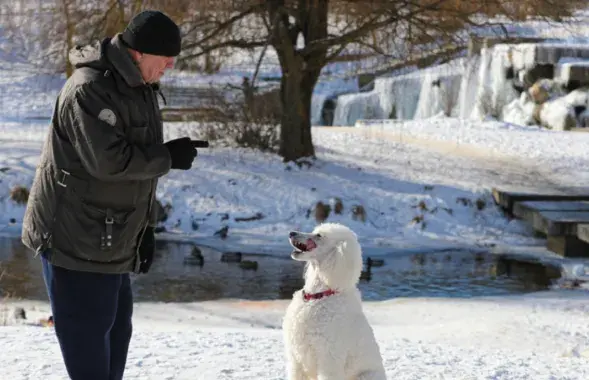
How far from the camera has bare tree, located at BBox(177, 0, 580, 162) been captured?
15.1 meters

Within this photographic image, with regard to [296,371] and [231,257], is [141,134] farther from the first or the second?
[231,257]

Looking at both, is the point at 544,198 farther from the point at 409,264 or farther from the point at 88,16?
the point at 88,16

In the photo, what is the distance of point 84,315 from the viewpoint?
3.66 meters

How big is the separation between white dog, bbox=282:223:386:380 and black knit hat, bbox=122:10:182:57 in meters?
0.99

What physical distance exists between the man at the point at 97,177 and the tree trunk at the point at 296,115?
12680 millimetres

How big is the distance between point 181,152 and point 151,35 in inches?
18.4

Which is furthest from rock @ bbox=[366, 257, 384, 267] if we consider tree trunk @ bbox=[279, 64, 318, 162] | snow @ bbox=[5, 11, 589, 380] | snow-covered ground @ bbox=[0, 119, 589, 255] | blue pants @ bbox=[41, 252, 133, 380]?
blue pants @ bbox=[41, 252, 133, 380]

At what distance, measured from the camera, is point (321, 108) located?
28031mm

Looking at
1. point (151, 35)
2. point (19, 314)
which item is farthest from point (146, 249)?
point (19, 314)

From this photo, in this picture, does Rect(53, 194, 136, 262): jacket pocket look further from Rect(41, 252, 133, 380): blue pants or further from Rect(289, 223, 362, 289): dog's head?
Rect(289, 223, 362, 289): dog's head

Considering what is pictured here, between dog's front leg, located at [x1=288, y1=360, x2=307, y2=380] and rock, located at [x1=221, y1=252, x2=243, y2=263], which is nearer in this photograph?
dog's front leg, located at [x1=288, y1=360, x2=307, y2=380]

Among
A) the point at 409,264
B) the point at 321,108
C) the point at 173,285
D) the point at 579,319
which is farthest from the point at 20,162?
the point at 321,108

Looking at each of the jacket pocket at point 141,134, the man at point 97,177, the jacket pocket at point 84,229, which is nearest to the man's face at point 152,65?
the man at point 97,177

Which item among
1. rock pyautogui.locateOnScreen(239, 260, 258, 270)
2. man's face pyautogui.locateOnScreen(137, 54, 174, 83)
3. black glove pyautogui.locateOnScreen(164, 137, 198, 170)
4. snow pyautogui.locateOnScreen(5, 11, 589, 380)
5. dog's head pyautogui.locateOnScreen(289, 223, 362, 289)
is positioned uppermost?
man's face pyautogui.locateOnScreen(137, 54, 174, 83)
